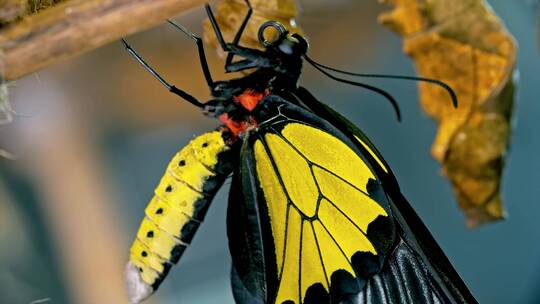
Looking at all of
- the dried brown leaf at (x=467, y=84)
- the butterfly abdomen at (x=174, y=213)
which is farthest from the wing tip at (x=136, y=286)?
the dried brown leaf at (x=467, y=84)

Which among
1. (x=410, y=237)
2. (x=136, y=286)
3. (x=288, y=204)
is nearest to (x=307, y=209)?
(x=288, y=204)

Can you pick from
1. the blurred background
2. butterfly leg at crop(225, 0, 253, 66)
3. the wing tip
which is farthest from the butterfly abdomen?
the blurred background

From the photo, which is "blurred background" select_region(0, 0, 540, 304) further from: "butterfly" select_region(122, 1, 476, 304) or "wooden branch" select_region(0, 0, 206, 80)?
"wooden branch" select_region(0, 0, 206, 80)

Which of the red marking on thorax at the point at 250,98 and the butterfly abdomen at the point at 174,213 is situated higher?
the red marking on thorax at the point at 250,98

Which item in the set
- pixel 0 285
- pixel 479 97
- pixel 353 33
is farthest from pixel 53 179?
pixel 479 97

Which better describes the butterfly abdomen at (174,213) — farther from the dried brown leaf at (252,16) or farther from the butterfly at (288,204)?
the dried brown leaf at (252,16)
